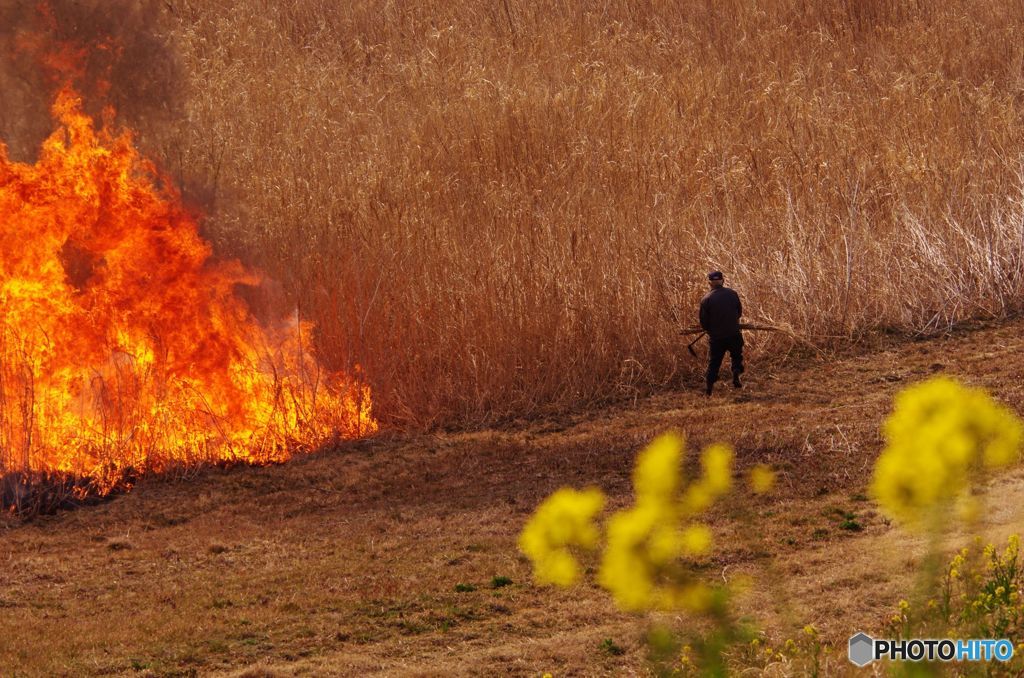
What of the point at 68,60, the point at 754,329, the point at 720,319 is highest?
the point at 68,60

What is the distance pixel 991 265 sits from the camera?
38.9 feet

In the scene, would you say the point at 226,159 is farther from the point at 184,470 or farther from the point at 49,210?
the point at 184,470

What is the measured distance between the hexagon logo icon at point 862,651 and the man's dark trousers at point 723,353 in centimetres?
510

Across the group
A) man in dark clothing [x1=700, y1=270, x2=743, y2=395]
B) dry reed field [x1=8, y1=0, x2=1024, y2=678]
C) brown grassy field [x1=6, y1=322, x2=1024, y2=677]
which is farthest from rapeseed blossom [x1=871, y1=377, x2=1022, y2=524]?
man in dark clothing [x1=700, y1=270, x2=743, y2=395]

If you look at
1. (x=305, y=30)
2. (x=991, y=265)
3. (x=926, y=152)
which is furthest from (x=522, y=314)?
(x=305, y=30)

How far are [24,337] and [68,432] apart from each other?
77cm

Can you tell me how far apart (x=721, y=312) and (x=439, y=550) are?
3333mm

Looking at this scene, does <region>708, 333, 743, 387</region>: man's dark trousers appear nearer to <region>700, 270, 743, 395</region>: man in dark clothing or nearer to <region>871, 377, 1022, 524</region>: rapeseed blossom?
<region>700, 270, 743, 395</region>: man in dark clothing

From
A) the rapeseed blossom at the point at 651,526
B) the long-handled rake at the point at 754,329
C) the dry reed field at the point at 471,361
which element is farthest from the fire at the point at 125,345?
the rapeseed blossom at the point at 651,526

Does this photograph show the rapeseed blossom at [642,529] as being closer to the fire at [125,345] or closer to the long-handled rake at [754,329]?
the fire at [125,345]

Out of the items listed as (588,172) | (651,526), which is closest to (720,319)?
(588,172)

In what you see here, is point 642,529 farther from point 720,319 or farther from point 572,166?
point 572,166

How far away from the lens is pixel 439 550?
24.1 ft

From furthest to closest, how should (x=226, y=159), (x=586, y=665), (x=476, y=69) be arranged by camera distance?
1. (x=476, y=69)
2. (x=226, y=159)
3. (x=586, y=665)
